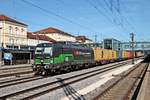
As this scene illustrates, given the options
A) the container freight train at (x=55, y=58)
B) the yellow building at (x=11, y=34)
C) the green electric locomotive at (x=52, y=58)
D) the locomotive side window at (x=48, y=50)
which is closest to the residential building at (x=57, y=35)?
the yellow building at (x=11, y=34)

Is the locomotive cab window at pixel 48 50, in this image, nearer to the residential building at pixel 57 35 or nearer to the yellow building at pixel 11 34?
the yellow building at pixel 11 34

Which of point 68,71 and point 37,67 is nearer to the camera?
point 37,67

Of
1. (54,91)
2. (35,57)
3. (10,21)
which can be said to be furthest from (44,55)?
(10,21)

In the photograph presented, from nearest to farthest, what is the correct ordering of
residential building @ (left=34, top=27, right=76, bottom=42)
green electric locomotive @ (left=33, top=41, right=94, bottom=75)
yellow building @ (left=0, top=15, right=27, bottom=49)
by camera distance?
green electric locomotive @ (left=33, top=41, right=94, bottom=75)
yellow building @ (left=0, top=15, right=27, bottom=49)
residential building @ (left=34, top=27, right=76, bottom=42)

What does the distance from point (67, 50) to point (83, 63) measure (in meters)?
7.98

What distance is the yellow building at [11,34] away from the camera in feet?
262

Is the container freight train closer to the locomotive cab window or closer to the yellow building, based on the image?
the locomotive cab window

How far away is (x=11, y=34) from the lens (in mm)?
84188

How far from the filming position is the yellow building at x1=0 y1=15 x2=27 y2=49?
79.8 m

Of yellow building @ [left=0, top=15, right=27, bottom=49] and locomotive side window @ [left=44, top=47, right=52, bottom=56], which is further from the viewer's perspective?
yellow building @ [left=0, top=15, right=27, bottom=49]

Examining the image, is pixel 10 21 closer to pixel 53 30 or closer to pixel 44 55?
pixel 53 30

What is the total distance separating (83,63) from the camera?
38719 millimetres

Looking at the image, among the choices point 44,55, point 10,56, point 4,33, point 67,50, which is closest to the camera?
point 44,55

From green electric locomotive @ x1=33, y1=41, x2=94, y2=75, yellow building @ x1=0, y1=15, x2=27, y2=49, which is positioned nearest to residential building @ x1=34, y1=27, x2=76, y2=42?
yellow building @ x1=0, y1=15, x2=27, y2=49
